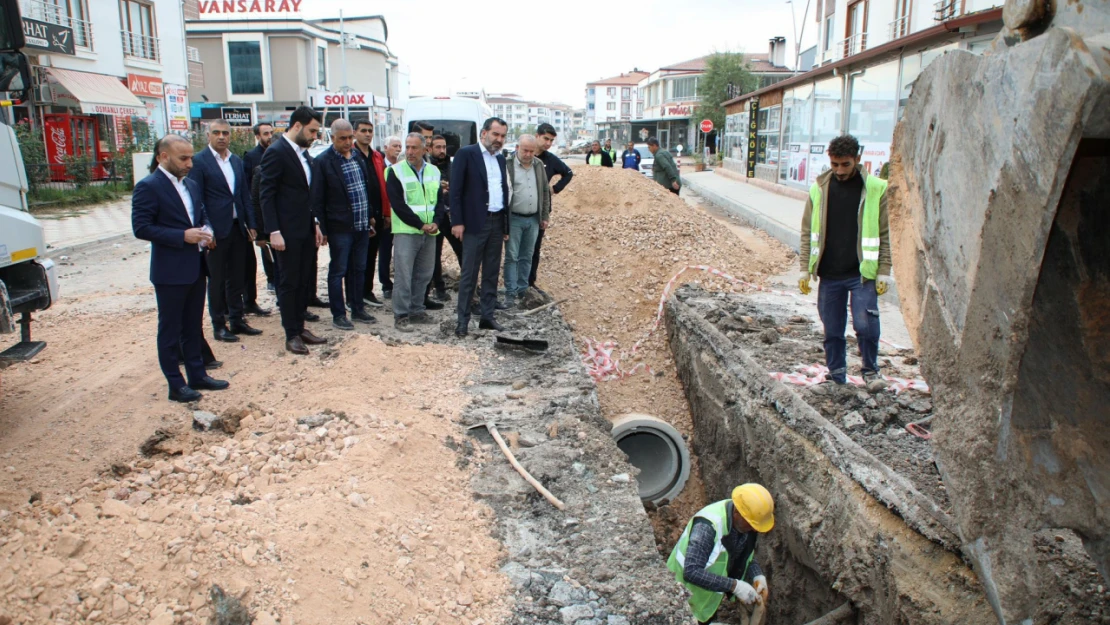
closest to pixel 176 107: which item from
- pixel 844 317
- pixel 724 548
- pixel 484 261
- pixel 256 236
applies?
pixel 256 236

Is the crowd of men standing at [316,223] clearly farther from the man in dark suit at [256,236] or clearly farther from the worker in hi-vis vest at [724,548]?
the worker in hi-vis vest at [724,548]

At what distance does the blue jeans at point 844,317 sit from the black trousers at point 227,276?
456cm

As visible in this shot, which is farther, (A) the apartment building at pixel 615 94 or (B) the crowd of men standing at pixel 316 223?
(A) the apartment building at pixel 615 94

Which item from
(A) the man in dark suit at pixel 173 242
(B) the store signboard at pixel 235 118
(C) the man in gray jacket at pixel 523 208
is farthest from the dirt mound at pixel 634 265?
(B) the store signboard at pixel 235 118

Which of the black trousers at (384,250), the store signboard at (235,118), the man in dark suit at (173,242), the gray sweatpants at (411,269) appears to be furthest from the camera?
the store signboard at (235,118)

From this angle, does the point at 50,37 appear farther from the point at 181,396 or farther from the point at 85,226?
the point at 181,396

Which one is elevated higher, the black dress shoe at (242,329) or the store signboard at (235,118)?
the store signboard at (235,118)

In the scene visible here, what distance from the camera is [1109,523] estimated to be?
255 cm

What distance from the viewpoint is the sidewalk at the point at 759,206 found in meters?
14.2

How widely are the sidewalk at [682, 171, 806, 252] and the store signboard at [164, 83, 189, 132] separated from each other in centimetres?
1917

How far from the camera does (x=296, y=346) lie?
597 centimetres

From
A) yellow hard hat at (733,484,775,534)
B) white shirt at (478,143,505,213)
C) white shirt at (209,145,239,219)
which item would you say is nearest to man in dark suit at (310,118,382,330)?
white shirt at (209,145,239,219)

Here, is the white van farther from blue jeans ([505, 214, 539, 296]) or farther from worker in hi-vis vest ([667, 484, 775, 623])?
worker in hi-vis vest ([667, 484, 775, 623])

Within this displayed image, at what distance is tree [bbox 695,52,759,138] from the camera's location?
1994 inches
